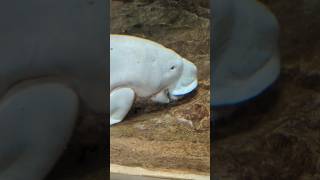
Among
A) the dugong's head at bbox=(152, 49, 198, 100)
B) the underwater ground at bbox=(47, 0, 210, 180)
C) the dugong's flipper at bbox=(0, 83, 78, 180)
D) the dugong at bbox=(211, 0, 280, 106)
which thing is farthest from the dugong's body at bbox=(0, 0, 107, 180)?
the dugong's head at bbox=(152, 49, 198, 100)

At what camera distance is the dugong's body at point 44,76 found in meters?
0.77

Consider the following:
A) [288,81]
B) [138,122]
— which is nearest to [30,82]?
[288,81]

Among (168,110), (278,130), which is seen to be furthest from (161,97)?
(278,130)

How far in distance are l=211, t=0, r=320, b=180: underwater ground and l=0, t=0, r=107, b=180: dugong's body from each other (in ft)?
0.67

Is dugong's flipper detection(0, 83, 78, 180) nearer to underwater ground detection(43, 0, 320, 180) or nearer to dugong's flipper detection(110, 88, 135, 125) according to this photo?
underwater ground detection(43, 0, 320, 180)

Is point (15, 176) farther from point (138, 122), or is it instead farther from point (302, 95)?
point (138, 122)

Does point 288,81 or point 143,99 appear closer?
point 288,81

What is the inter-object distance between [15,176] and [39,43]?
0.20 meters

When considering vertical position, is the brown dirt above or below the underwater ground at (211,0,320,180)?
below

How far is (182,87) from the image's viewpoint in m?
1.36

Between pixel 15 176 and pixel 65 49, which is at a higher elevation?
pixel 65 49

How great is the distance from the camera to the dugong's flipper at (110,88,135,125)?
128cm

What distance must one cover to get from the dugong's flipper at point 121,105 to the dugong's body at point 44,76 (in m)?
0.46

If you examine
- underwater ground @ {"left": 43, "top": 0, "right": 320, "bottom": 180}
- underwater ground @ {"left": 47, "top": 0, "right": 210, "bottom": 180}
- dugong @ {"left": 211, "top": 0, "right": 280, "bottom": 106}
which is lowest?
underwater ground @ {"left": 47, "top": 0, "right": 210, "bottom": 180}
